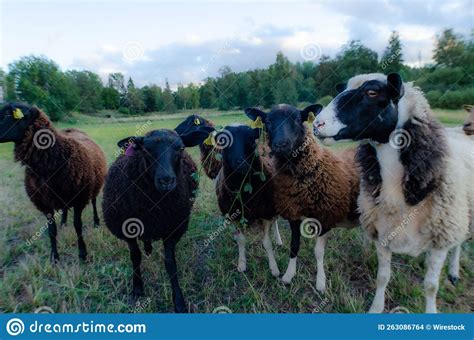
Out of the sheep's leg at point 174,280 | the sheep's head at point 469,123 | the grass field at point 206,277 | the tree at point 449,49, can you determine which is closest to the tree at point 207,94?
the grass field at point 206,277

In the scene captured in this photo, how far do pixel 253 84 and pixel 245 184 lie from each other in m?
1.72

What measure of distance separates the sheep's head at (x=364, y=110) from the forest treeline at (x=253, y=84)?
1.29 metres

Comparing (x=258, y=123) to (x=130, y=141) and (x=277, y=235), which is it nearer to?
(x=130, y=141)

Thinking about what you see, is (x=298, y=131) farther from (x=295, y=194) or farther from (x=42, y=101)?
(x=42, y=101)

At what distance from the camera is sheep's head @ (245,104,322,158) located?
317cm

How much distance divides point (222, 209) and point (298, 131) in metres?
1.39

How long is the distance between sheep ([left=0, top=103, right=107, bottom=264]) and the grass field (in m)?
0.42

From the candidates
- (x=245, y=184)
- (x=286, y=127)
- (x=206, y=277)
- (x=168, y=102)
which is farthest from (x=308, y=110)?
(x=206, y=277)

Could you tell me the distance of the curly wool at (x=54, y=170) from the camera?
374cm

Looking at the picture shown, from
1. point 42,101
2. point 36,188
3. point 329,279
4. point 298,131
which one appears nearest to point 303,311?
point 329,279

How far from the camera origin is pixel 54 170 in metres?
3.82

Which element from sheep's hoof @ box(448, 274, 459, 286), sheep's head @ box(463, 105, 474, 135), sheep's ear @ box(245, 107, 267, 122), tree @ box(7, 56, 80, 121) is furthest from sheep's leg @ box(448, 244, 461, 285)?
Result: tree @ box(7, 56, 80, 121)

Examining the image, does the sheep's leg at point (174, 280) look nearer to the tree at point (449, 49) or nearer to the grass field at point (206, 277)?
the grass field at point (206, 277)

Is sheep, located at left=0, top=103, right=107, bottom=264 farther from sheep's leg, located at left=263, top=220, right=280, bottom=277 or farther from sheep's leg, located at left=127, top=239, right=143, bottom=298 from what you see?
sheep's leg, located at left=263, top=220, right=280, bottom=277
